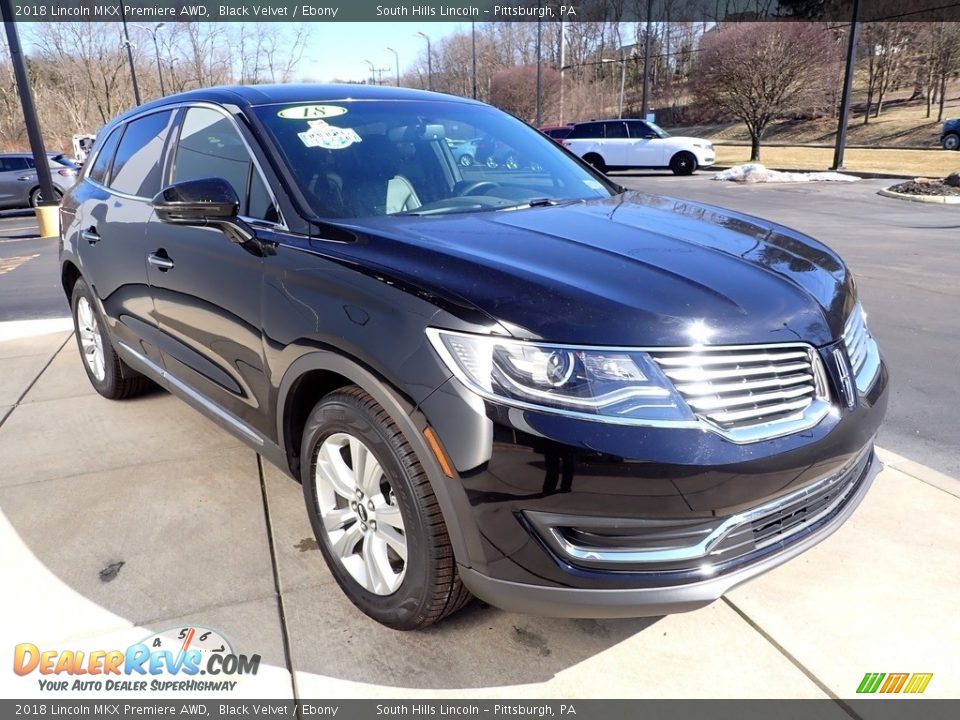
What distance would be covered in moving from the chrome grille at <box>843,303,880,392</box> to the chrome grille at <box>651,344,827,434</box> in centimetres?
29

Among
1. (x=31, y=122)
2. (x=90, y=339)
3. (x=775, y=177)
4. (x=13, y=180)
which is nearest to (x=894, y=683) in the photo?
(x=90, y=339)

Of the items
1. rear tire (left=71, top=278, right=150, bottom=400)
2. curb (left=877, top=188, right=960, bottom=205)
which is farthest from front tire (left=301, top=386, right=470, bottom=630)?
curb (left=877, top=188, right=960, bottom=205)

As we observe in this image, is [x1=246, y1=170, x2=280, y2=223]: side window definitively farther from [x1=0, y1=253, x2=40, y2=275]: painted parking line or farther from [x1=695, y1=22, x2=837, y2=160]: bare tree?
[x1=695, y1=22, x2=837, y2=160]: bare tree

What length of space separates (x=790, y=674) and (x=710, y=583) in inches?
22.4

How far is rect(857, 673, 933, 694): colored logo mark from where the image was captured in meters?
2.21

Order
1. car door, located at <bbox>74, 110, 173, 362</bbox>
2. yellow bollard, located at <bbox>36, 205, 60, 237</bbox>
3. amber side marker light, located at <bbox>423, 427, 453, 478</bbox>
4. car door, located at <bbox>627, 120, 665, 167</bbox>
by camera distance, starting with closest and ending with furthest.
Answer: amber side marker light, located at <bbox>423, 427, 453, 478</bbox>, car door, located at <bbox>74, 110, 173, 362</bbox>, yellow bollard, located at <bbox>36, 205, 60, 237</bbox>, car door, located at <bbox>627, 120, 665, 167</bbox>

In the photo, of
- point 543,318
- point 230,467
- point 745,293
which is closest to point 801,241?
point 745,293

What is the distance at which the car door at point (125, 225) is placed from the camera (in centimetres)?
363

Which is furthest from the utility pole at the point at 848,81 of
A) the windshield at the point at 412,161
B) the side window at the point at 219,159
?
the side window at the point at 219,159

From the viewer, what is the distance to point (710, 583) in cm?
199

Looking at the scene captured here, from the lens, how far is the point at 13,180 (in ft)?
56.3

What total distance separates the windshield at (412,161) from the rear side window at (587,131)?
22.3m

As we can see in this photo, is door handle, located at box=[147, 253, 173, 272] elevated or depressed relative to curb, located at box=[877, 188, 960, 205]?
elevated
